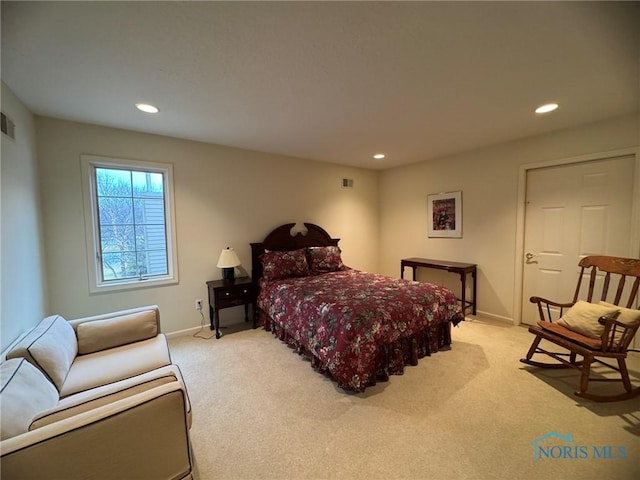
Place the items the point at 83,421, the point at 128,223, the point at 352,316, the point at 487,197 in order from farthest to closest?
the point at 487,197
the point at 128,223
the point at 352,316
the point at 83,421

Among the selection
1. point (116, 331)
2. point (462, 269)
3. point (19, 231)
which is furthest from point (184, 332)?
point (462, 269)

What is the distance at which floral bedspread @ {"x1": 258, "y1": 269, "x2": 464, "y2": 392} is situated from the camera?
6.91 feet

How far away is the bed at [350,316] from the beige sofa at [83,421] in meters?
1.22

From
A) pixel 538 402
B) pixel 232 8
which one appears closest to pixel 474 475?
pixel 538 402

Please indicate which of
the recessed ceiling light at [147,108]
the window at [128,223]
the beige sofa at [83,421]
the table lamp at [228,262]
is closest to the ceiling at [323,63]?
the recessed ceiling light at [147,108]

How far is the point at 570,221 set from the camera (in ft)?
10.1

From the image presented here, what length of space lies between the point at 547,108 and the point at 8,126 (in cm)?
446

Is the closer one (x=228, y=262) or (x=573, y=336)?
(x=573, y=336)

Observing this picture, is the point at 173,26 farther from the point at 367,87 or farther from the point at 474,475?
the point at 474,475

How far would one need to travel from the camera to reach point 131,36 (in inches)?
57.7

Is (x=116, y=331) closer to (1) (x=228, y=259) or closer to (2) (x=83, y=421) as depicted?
(2) (x=83, y=421)

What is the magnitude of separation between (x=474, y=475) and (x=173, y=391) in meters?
1.63

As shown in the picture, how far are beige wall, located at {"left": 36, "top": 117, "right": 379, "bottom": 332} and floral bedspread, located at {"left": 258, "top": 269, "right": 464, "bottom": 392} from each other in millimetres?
1007

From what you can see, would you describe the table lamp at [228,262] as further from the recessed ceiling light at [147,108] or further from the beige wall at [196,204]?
the recessed ceiling light at [147,108]
